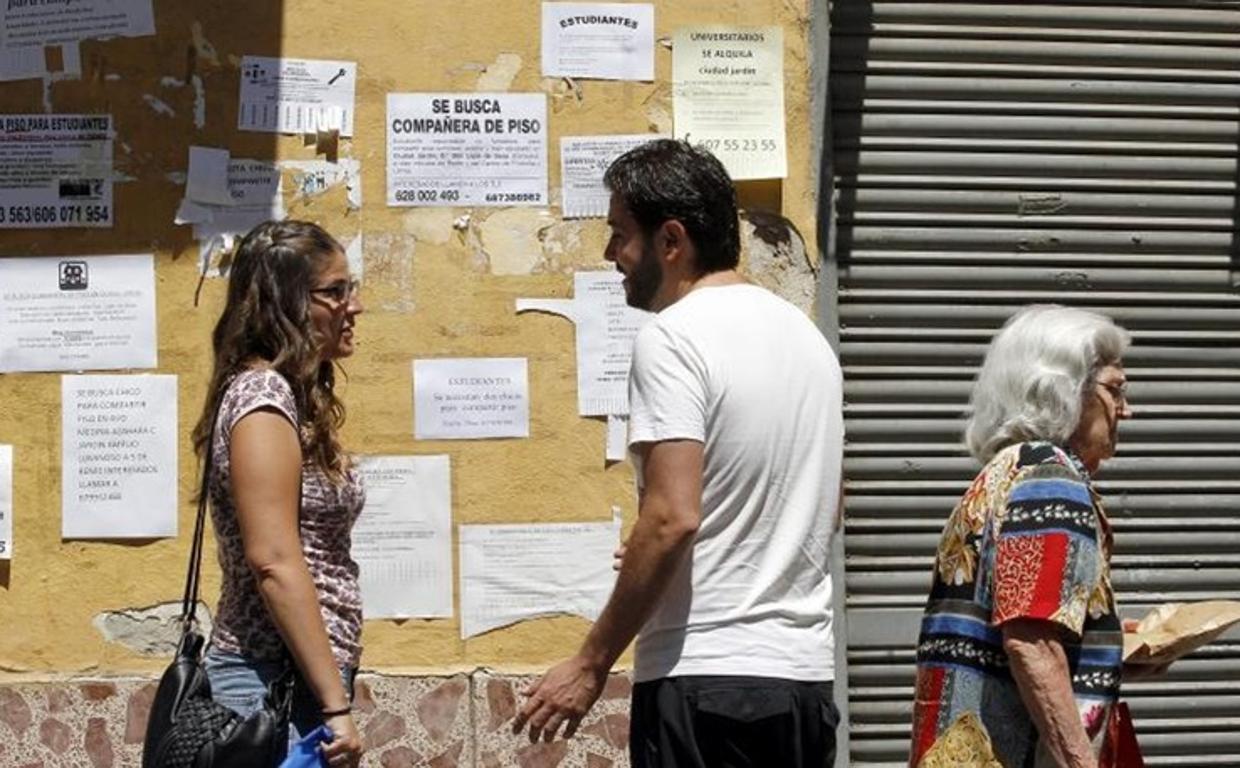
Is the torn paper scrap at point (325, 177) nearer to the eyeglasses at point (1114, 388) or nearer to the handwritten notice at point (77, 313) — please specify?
the handwritten notice at point (77, 313)

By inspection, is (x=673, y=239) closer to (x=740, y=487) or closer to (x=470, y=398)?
(x=740, y=487)

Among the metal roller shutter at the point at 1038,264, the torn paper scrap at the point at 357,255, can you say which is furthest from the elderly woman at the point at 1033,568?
the torn paper scrap at the point at 357,255

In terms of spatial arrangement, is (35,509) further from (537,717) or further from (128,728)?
→ (537,717)

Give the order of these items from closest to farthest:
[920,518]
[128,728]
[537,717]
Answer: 1. [537,717]
2. [128,728]
3. [920,518]

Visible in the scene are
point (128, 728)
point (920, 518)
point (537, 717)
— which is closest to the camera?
point (537, 717)

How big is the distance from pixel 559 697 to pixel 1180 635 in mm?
1211

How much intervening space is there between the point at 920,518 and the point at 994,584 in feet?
7.80

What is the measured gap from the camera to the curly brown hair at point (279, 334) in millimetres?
4109

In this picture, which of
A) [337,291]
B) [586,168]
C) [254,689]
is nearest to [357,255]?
[586,168]

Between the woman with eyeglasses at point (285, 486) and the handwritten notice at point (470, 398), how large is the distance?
64.0 inches

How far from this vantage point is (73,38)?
592 cm

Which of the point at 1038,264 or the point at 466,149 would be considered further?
the point at 1038,264

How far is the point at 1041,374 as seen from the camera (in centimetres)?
404

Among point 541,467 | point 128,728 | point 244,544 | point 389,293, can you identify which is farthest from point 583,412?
point 244,544
